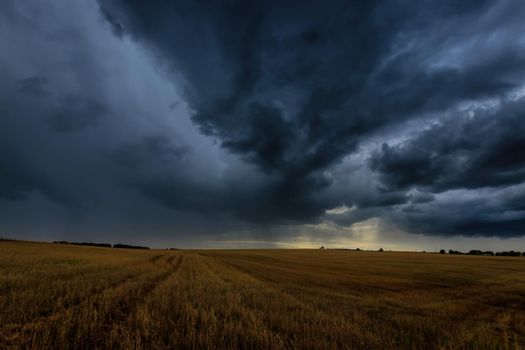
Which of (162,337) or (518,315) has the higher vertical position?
(162,337)

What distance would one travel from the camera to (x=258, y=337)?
629 centimetres

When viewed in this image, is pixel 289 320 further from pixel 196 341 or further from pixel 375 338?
pixel 196 341

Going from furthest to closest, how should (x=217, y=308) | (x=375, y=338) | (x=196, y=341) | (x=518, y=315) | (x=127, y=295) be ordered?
(x=518, y=315) → (x=127, y=295) → (x=217, y=308) → (x=375, y=338) → (x=196, y=341)

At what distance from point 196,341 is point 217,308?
3747 millimetres

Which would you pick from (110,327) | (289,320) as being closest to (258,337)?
A: (289,320)

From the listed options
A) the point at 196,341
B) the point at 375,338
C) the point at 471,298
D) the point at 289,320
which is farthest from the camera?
the point at 471,298

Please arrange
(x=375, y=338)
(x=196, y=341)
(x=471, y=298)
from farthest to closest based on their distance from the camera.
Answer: (x=471, y=298), (x=375, y=338), (x=196, y=341)

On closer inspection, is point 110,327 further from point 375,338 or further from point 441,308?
point 441,308

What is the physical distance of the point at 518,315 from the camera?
13.9 m

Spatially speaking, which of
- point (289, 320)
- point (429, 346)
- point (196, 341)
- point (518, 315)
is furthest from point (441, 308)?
point (196, 341)

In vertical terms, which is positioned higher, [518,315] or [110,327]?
[110,327]

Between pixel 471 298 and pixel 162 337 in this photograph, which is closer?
pixel 162 337

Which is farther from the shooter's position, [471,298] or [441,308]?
[471,298]

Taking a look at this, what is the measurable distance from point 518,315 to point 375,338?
39.8ft
